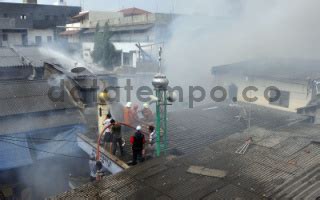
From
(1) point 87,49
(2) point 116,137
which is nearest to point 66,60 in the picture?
(1) point 87,49

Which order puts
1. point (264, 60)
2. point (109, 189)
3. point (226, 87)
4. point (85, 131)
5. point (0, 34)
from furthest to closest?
point (0, 34), point (264, 60), point (226, 87), point (85, 131), point (109, 189)

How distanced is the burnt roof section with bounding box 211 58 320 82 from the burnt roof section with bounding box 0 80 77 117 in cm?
796

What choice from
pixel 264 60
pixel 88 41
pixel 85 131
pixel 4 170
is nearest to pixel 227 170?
pixel 85 131

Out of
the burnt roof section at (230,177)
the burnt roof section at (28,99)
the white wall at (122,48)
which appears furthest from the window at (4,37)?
the burnt roof section at (230,177)

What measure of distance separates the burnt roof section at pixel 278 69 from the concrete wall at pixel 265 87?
0.97ft

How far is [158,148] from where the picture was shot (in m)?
7.82

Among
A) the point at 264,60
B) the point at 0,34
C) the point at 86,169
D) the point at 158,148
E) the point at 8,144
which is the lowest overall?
the point at 86,169

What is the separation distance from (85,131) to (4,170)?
275cm

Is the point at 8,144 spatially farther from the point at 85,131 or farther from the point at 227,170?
the point at 227,170

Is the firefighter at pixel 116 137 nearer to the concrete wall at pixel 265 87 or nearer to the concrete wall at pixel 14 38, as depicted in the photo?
the concrete wall at pixel 265 87

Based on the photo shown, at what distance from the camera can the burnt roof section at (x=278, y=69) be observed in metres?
13.4

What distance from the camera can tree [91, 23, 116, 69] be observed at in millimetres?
28828

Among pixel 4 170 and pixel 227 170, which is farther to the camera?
pixel 4 170

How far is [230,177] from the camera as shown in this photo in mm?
6172
